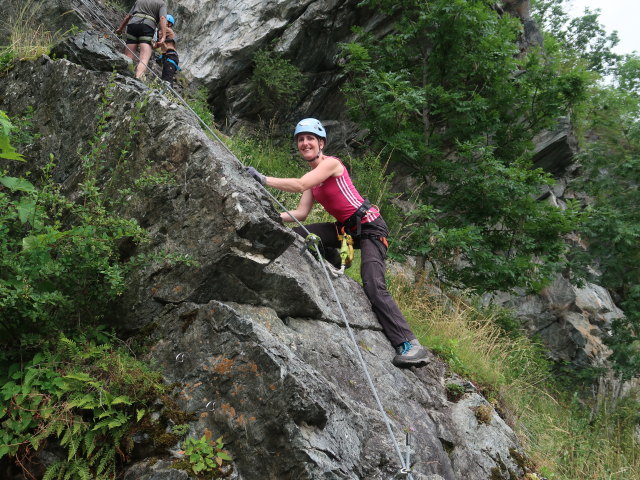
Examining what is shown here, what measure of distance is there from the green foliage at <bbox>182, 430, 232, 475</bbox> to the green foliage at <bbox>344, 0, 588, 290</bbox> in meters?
5.05

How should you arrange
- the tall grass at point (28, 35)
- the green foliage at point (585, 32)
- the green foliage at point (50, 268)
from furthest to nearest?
the green foliage at point (585, 32)
the tall grass at point (28, 35)
the green foliage at point (50, 268)

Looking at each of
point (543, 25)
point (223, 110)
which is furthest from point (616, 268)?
point (543, 25)

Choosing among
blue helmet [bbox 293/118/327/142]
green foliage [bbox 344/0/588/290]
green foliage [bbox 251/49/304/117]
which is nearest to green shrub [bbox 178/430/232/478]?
blue helmet [bbox 293/118/327/142]

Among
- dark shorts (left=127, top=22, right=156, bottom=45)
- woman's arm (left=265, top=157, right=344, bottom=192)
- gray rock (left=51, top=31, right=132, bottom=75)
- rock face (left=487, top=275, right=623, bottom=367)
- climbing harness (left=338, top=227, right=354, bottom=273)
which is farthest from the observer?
rock face (left=487, top=275, right=623, bottom=367)

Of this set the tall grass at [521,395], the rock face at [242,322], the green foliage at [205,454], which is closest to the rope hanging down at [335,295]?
the rock face at [242,322]

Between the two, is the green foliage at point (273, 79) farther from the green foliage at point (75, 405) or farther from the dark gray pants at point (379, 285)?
the green foliage at point (75, 405)

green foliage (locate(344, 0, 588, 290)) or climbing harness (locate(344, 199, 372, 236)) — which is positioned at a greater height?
green foliage (locate(344, 0, 588, 290))

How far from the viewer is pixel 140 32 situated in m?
8.00

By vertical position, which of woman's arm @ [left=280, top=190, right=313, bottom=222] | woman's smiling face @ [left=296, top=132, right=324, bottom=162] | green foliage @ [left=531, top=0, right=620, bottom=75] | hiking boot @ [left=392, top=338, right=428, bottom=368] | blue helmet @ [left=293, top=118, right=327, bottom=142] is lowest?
hiking boot @ [left=392, top=338, right=428, bottom=368]

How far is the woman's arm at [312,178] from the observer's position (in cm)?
426

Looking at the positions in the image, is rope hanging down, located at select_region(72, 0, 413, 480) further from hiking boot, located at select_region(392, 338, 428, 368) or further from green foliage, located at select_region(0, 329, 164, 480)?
green foliage, located at select_region(0, 329, 164, 480)

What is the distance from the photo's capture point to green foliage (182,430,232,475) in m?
2.55

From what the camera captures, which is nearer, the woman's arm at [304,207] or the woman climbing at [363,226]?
the woman climbing at [363,226]

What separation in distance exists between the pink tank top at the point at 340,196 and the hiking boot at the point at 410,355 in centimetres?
131
